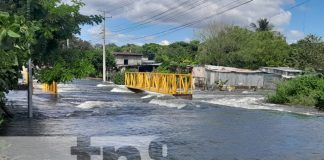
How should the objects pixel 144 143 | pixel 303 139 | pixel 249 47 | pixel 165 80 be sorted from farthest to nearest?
pixel 249 47 < pixel 165 80 < pixel 303 139 < pixel 144 143

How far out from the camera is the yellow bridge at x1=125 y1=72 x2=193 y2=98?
31484mm

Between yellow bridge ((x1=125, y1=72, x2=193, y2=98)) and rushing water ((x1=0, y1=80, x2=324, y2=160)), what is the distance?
275 inches

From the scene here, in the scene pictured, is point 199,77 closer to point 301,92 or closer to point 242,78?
point 242,78

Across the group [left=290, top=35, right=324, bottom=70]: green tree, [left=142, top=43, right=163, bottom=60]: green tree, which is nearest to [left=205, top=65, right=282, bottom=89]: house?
[left=290, top=35, right=324, bottom=70]: green tree

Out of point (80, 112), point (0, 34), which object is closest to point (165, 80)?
point (80, 112)

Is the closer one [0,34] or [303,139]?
[0,34]

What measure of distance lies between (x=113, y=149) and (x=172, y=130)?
15.5ft

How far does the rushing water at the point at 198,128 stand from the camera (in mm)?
12234

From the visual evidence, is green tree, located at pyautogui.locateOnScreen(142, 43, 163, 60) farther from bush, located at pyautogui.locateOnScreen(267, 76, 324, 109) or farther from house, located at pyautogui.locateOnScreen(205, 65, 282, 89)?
bush, located at pyautogui.locateOnScreen(267, 76, 324, 109)

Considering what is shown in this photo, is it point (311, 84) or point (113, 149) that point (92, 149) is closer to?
point (113, 149)

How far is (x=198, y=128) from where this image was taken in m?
16.5

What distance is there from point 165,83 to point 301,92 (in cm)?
901

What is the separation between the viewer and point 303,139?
1465cm

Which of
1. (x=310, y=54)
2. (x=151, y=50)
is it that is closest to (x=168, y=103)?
(x=310, y=54)
